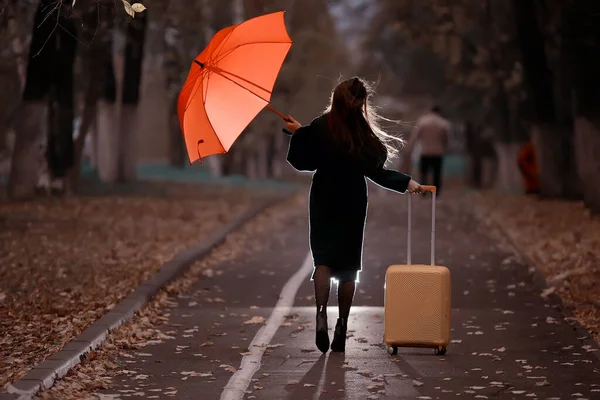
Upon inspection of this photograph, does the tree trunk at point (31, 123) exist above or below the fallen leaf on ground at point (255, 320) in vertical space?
above

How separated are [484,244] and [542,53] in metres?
9.87

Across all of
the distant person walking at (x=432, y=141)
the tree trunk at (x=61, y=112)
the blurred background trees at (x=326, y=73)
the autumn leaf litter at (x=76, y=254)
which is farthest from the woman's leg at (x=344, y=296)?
the tree trunk at (x=61, y=112)

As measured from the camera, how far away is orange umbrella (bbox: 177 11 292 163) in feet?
30.4

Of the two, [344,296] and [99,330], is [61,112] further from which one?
[344,296]

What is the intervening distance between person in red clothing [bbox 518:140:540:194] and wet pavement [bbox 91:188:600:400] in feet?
49.0

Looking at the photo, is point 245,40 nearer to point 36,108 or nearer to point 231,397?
point 231,397

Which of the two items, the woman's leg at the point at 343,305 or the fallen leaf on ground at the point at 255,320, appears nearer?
the woman's leg at the point at 343,305

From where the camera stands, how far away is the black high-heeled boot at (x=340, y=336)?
9086mm

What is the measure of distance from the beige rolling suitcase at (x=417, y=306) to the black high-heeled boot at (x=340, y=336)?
0.31 m

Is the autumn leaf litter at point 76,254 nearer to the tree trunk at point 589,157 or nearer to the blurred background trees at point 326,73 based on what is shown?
the blurred background trees at point 326,73

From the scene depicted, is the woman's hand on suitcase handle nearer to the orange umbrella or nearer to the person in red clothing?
the orange umbrella

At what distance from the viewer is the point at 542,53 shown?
2656cm

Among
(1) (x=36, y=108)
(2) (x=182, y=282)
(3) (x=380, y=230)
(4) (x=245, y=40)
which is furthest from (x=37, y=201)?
(4) (x=245, y=40)

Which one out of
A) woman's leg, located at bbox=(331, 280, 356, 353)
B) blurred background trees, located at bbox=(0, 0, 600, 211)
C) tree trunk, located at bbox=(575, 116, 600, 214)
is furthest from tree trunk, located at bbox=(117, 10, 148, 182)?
woman's leg, located at bbox=(331, 280, 356, 353)
